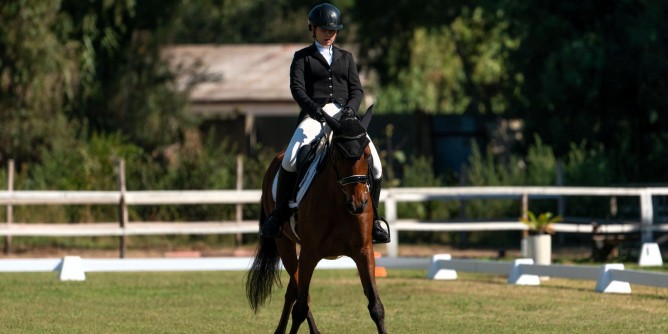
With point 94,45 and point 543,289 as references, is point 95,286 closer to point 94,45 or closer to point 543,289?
point 543,289

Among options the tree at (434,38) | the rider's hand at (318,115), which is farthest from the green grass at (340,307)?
the tree at (434,38)

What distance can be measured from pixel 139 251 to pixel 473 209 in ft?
22.4

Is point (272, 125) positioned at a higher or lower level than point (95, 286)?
higher

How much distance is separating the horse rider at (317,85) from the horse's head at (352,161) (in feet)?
3.36

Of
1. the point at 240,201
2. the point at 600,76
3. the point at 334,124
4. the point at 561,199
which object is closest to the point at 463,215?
the point at 561,199

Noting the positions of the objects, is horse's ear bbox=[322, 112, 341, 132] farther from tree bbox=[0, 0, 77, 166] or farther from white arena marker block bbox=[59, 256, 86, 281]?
tree bbox=[0, 0, 77, 166]

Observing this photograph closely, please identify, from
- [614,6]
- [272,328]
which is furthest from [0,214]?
[272,328]

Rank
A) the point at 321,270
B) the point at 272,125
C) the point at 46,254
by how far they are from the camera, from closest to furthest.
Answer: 1. the point at 321,270
2. the point at 46,254
3. the point at 272,125

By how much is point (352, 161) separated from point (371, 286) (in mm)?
973

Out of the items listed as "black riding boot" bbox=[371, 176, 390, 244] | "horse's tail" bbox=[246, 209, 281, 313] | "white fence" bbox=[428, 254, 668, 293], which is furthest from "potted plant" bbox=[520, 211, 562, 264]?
"black riding boot" bbox=[371, 176, 390, 244]

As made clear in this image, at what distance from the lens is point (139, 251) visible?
24188 millimetres

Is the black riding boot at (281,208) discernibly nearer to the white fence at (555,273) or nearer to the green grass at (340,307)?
the green grass at (340,307)

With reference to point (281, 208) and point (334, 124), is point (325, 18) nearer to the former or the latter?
point (334, 124)

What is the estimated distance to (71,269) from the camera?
1758 centimetres
